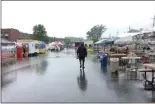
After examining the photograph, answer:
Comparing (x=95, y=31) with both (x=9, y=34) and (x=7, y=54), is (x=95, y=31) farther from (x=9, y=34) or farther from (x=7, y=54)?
(x=7, y=54)

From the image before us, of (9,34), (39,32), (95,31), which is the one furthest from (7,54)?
(95,31)

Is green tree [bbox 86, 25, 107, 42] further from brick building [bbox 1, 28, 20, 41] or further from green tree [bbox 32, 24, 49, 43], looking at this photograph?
brick building [bbox 1, 28, 20, 41]

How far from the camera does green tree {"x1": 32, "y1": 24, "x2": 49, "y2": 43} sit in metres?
120

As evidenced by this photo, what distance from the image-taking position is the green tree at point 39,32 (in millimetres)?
120100

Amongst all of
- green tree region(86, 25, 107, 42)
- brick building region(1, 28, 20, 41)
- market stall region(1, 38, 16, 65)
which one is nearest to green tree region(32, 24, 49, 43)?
brick building region(1, 28, 20, 41)

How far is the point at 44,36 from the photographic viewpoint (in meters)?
123

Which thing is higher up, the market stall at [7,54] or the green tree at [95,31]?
the green tree at [95,31]

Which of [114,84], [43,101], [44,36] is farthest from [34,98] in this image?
[44,36]

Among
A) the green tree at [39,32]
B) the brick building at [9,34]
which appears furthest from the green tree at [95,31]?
the brick building at [9,34]

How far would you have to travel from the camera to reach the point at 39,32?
12069 cm

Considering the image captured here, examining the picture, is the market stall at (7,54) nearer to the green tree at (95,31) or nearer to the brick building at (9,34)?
the brick building at (9,34)

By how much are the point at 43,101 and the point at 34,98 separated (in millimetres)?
577

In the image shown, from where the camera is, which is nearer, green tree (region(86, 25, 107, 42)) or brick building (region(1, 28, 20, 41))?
brick building (region(1, 28, 20, 41))

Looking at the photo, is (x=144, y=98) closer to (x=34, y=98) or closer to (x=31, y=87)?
(x=34, y=98)
